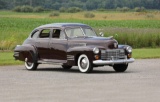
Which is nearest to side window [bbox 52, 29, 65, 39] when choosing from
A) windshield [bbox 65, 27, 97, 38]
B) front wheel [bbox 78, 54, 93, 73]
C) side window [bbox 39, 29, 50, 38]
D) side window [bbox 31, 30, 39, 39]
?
windshield [bbox 65, 27, 97, 38]

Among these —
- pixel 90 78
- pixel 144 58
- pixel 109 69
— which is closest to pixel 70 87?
pixel 90 78

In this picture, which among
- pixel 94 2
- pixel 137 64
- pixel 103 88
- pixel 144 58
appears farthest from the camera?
pixel 94 2

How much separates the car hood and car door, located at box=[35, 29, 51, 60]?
1133 mm

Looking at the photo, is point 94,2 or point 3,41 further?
point 94,2

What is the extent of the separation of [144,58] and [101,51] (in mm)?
8853

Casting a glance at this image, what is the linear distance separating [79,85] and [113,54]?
14.7 ft

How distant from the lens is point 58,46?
2370 cm

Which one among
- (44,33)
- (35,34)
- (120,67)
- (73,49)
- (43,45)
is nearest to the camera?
(73,49)

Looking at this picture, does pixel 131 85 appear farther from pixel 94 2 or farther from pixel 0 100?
pixel 94 2

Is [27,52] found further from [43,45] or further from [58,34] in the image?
[58,34]

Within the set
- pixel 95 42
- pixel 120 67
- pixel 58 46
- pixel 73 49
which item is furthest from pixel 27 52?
pixel 120 67

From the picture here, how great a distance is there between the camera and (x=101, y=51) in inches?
885

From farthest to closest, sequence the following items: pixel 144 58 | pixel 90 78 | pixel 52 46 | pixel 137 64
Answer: pixel 144 58 → pixel 137 64 → pixel 52 46 → pixel 90 78

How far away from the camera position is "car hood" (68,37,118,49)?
22.7 meters
